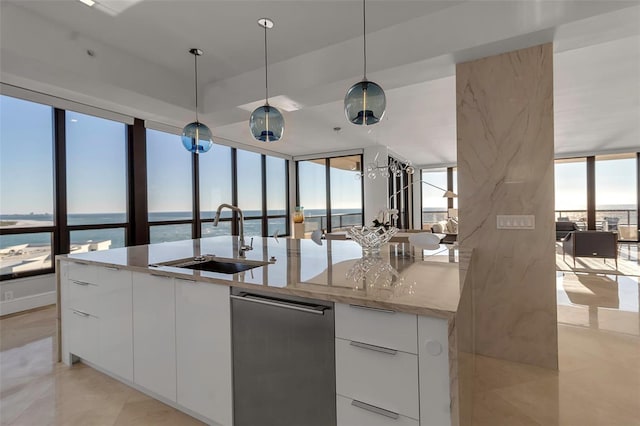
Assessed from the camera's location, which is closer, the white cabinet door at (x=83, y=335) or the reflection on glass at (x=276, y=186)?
the white cabinet door at (x=83, y=335)

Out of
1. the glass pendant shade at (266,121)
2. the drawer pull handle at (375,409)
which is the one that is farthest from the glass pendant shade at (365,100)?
the drawer pull handle at (375,409)

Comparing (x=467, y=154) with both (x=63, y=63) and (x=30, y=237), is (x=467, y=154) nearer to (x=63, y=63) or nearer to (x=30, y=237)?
(x=63, y=63)

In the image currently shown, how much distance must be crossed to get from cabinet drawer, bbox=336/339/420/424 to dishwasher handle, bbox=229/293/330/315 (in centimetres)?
14

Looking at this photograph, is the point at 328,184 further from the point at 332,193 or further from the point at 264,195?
the point at 264,195

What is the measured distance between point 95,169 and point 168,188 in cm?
117

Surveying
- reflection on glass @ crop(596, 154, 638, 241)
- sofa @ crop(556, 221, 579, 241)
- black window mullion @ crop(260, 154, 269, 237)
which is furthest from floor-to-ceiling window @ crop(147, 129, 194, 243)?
reflection on glass @ crop(596, 154, 638, 241)

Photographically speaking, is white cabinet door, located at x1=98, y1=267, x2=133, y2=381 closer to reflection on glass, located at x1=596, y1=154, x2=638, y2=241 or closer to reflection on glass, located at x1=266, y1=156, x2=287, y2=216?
reflection on glass, located at x1=266, y1=156, x2=287, y2=216

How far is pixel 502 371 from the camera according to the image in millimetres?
2352

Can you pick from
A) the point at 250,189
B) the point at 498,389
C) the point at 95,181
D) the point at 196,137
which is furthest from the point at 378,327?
the point at 250,189

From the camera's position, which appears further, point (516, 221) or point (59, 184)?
point (59, 184)

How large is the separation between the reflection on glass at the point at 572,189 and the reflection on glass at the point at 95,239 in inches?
401

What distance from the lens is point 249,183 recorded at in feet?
24.6

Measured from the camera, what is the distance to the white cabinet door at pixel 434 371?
1.05 m

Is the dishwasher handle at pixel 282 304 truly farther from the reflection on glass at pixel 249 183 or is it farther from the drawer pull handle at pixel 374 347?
the reflection on glass at pixel 249 183
